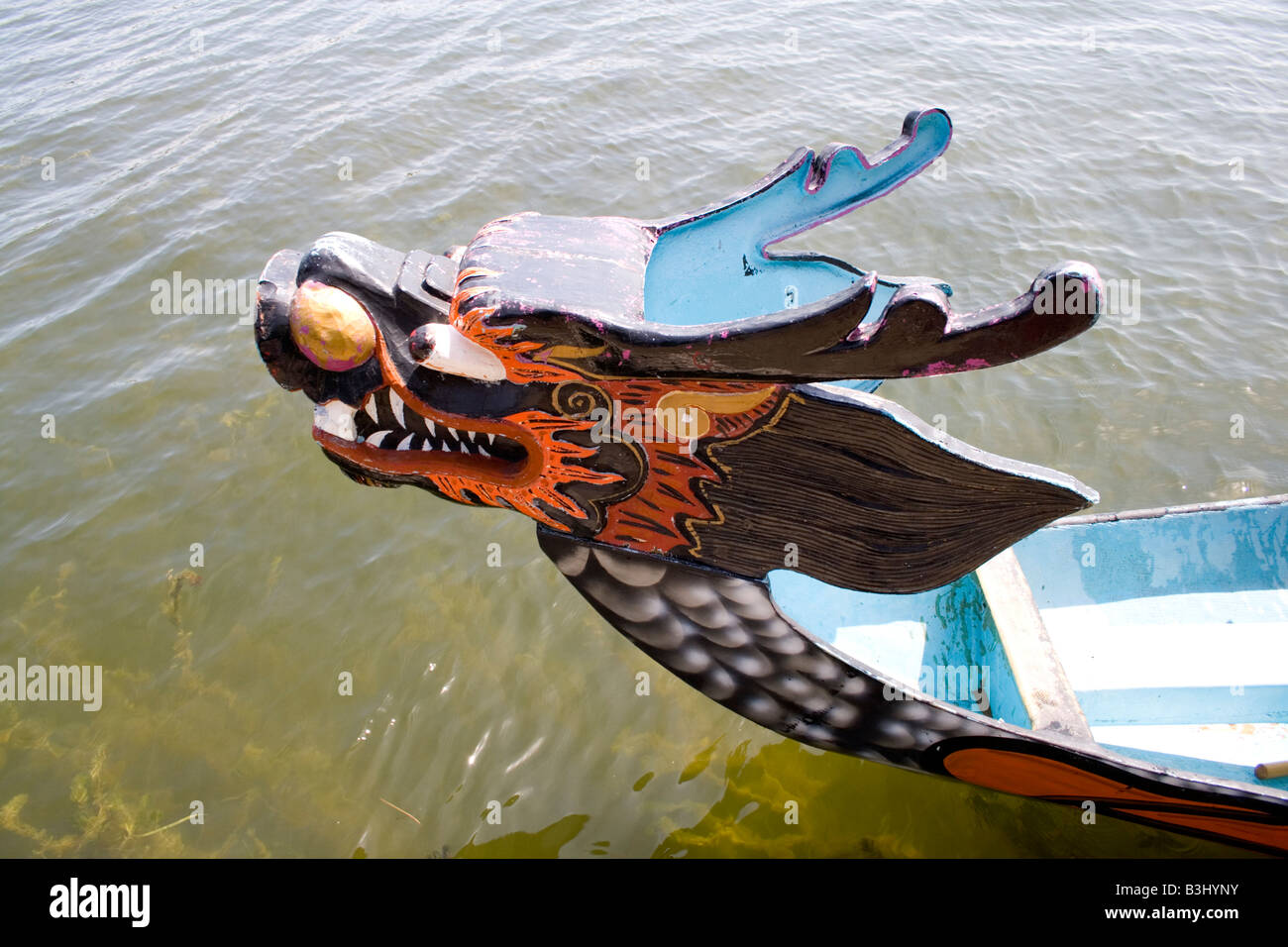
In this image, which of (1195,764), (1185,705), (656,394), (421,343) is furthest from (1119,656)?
(421,343)

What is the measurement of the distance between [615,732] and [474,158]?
5956mm

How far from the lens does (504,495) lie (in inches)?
101

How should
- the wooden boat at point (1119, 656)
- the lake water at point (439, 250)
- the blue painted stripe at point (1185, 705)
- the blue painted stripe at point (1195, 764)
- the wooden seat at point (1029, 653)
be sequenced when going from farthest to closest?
the lake water at point (439, 250)
the blue painted stripe at point (1185, 705)
the blue painted stripe at point (1195, 764)
the wooden seat at point (1029, 653)
the wooden boat at point (1119, 656)

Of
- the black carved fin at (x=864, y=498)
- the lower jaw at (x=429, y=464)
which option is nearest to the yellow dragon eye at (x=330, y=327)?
the lower jaw at (x=429, y=464)

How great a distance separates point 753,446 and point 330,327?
1203 mm

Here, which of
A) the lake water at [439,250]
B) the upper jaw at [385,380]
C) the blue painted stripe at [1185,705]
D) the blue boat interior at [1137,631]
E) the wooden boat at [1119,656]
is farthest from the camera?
the lake water at [439,250]

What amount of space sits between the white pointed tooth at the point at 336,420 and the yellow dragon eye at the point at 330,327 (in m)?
0.21

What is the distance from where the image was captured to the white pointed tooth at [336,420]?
2.46m

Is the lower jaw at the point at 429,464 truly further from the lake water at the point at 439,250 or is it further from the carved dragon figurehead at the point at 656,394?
the lake water at the point at 439,250

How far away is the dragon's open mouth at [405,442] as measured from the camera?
8.03 ft

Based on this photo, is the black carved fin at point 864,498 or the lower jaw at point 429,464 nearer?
the black carved fin at point 864,498

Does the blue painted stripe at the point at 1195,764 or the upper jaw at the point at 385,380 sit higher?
the upper jaw at the point at 385,380

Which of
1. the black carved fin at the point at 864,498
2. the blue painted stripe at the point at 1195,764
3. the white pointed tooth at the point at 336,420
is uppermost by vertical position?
the white pointed tooth at the point at 336,420

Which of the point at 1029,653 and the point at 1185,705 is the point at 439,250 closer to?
the point at 1029,653
